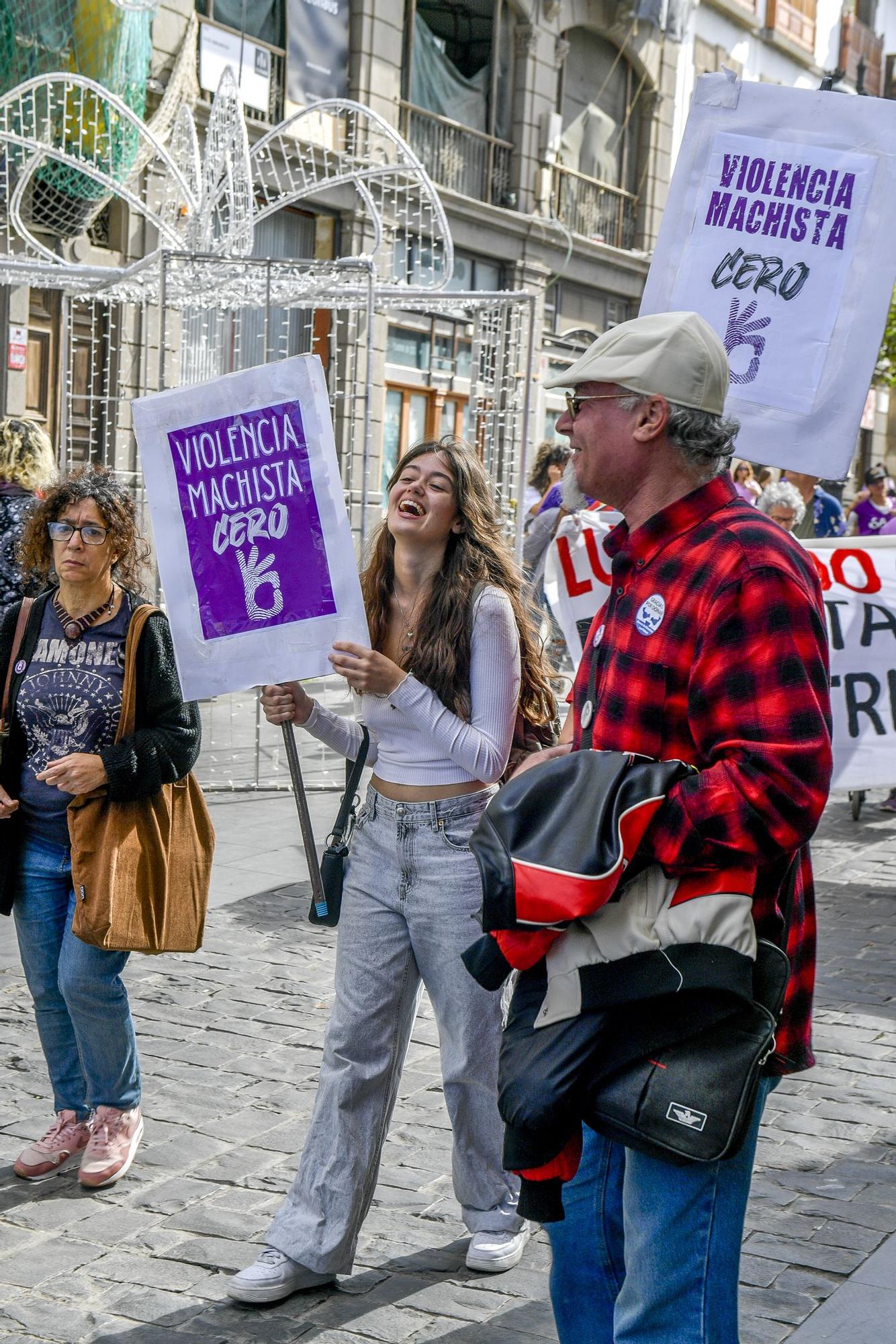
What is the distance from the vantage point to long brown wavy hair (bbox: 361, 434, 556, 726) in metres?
3.61

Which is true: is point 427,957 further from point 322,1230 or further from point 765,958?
point 765,958

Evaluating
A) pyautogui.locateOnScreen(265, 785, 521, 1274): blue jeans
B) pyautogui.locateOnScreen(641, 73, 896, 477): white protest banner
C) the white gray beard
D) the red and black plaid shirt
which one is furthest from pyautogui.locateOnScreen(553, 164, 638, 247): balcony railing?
the red and black plaid shirt

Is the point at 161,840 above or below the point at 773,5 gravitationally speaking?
below

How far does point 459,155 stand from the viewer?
69.2ft

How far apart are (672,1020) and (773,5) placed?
28.9 meters

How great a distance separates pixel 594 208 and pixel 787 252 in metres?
20.4

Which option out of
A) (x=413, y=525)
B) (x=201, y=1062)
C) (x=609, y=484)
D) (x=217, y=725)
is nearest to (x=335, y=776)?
(x=217, y=725)

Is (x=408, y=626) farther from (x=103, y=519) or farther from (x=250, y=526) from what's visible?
(x=103, y=519)

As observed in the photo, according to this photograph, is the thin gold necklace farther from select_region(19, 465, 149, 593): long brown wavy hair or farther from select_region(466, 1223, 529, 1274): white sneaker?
select_region(466, 1223, 529, 1274): white sneaker

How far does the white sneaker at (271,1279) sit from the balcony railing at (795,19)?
→ 28.1 m

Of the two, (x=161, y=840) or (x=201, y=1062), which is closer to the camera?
(x=161, y=840)

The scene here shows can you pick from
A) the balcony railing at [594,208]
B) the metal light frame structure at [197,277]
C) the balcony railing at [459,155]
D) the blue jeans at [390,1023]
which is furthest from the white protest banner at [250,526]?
the balcony railing at [594,208]

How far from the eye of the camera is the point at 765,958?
2271 mm

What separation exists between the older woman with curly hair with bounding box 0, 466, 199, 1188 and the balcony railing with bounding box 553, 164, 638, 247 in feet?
65.1
